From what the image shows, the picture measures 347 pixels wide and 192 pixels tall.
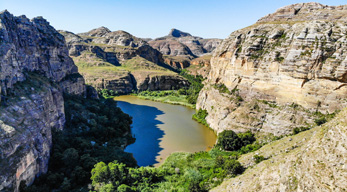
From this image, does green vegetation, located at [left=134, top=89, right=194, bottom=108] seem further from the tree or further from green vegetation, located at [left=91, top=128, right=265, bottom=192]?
green vegetation, located at [left=91, top=128, right=265, bottom=192]

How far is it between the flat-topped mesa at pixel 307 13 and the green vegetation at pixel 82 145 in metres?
48.1

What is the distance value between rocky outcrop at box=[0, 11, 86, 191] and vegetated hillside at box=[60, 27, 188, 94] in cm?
5588

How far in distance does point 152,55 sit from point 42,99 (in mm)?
128753

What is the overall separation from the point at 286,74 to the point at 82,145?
1530 inches

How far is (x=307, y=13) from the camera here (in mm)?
47656

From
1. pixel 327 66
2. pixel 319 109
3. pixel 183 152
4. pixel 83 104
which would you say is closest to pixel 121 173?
pixel 183 152

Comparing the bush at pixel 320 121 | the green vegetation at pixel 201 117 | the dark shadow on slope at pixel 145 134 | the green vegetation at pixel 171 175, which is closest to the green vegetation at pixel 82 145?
the dark shadow on slope at pixel 145 134

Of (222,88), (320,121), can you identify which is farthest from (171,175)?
(222,88)

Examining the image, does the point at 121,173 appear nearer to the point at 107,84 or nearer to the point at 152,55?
the point at 107,84

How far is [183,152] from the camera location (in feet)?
121

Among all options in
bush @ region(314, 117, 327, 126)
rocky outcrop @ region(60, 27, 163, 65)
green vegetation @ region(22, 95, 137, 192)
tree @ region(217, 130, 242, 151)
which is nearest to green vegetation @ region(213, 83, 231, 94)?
tree @ region(217, 130, 242, 151)

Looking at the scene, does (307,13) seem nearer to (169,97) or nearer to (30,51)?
(169,97)

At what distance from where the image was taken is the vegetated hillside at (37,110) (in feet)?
69.6

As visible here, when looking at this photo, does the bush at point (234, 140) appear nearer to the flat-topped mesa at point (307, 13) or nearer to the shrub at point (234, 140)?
the shrub at point (234, 140)
